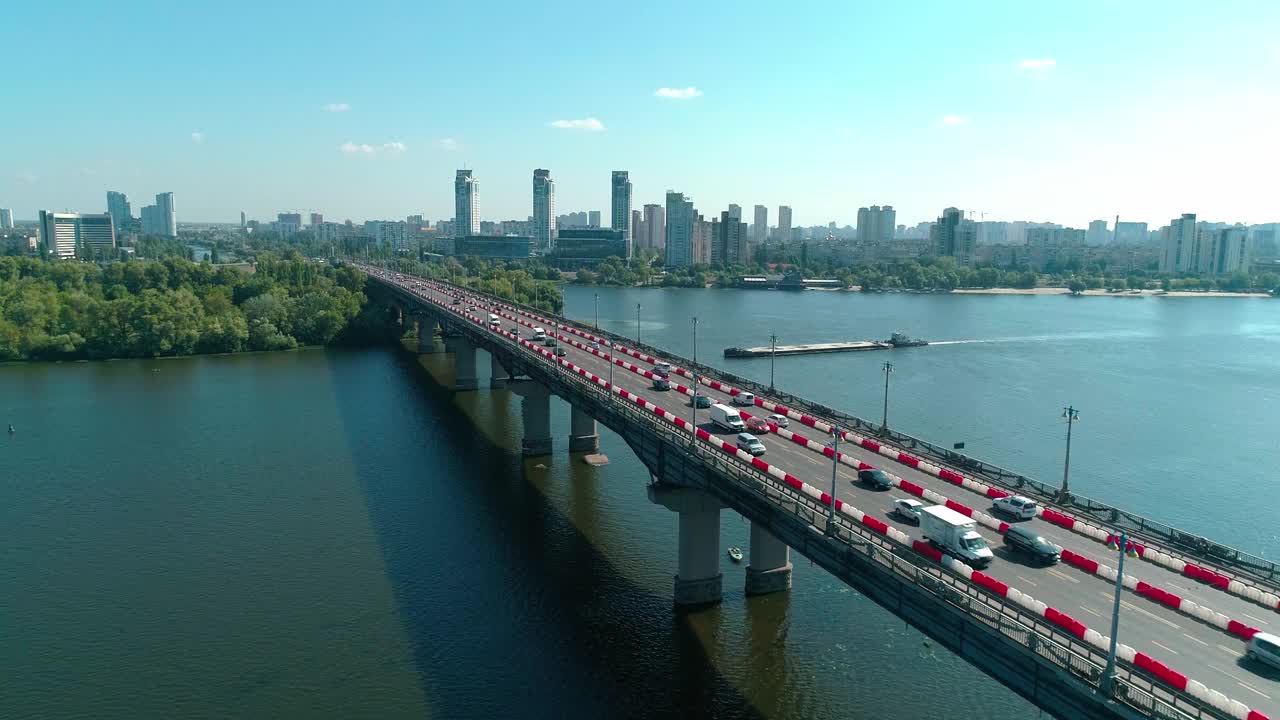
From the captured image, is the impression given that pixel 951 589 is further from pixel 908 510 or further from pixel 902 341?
pixel 902 341

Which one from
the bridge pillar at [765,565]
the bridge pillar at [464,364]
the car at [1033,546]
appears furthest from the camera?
the bridge pillar at [464,364]

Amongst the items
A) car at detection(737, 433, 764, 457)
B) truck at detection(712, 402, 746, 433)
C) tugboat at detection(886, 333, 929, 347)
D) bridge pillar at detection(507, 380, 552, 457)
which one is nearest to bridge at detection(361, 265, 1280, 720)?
car at detection(737, 433, 764, 457)

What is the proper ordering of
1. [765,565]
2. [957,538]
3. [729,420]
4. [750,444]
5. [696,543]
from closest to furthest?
1. [957,538]
2. [750,444]
3. [696,543]
4. [765,565]
5. [729,420]

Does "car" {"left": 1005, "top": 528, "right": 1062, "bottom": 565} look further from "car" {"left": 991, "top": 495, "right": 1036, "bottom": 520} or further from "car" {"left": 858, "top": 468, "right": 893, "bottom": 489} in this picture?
"car" {"left": 858, "top": 468, "right": 893, "bottom": 489}

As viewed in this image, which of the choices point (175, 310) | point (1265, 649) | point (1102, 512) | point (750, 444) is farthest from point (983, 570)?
point (175, 310)

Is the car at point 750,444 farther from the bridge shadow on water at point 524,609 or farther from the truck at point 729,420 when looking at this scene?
the bridge shadow on water at point 524,609

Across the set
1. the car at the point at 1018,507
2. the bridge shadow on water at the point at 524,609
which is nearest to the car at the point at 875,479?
the car at the point at 1018,507
